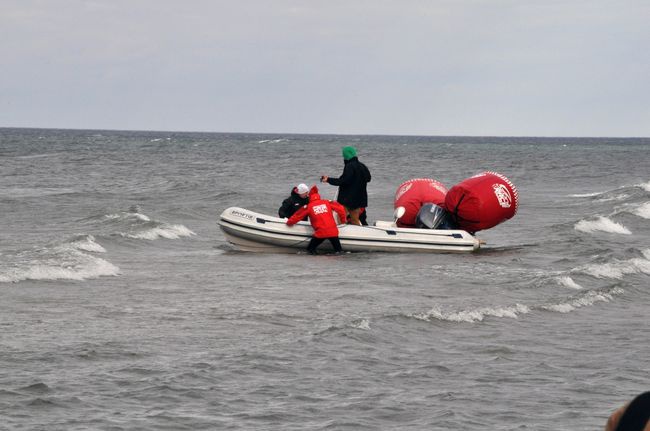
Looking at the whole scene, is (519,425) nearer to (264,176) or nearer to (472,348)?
(472,348)

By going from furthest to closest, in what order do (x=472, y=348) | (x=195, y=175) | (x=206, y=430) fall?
1. (x=195, y=175)
2. (x=472, y=348)
3. (x=206, y=430)

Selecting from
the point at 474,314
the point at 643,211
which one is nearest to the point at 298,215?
the point at 474,314

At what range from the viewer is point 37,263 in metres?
14.8

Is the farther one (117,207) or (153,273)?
(117,207)

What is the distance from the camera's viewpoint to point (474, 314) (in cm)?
1167

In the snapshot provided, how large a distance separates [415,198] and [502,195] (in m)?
1.48

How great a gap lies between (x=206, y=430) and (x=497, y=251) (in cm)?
1207

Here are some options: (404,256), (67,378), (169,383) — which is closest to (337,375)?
(169,383)

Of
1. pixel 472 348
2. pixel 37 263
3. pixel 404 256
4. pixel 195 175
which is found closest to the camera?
pixel 472 348

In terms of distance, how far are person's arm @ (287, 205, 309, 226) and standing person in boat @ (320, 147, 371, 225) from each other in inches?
25.8

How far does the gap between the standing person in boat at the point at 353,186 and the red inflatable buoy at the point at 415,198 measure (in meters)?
0.84

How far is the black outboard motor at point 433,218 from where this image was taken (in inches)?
713

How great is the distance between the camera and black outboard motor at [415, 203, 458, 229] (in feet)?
59.4

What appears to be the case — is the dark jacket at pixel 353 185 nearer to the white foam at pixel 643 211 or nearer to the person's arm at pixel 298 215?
the person's arm at pixel 298 215
